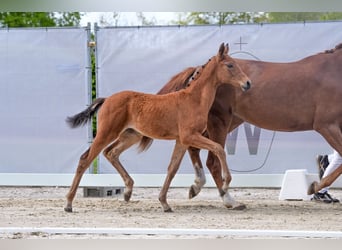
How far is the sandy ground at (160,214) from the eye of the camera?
578 centimetres

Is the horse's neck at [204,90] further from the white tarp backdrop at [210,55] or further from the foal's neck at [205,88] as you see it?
the white tarp backdrop at [210,55]

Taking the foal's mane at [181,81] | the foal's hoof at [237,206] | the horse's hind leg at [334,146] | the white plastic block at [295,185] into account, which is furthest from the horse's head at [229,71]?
the white plastic block at [295,185]

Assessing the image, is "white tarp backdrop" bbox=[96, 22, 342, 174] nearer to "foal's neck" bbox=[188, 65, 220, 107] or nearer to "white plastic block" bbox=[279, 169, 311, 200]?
"white plastic block" bbox=[279, 169, 311, 200]

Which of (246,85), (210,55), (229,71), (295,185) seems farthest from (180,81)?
(295,185)

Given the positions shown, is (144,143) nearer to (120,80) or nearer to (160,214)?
Answer: (160,214)

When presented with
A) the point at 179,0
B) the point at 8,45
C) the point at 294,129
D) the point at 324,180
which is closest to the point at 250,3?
the point at 179,0

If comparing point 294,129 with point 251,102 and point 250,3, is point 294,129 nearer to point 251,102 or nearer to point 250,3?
point 251,102

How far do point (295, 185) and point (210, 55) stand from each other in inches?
58.9

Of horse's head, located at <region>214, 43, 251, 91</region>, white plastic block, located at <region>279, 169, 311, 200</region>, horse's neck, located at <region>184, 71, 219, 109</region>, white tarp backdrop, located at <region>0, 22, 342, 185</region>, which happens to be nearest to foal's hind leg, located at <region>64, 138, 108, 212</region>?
horse's neck, located at <region>184, 71, 219, 109</region>

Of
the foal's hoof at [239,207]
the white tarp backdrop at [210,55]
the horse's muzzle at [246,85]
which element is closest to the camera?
the horse's muzzle at [246,85]

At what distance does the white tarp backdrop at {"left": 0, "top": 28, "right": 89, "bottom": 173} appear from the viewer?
25.7 feet

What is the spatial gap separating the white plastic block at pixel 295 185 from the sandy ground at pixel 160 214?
0.13 m

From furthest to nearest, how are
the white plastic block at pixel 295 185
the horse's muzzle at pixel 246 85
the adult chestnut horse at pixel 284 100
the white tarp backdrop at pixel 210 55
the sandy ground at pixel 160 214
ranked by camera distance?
1. the white tarp backdrop at pixel 210 55
2. the white plastic block at pixel 295 185
3. the adult chestnut horse at pixel 284 100
4. the horse's muzzle at pixel 246 85
5. the sandy ground at pixel 160 214

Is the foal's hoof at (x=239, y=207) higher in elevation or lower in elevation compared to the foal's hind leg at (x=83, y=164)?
lower
